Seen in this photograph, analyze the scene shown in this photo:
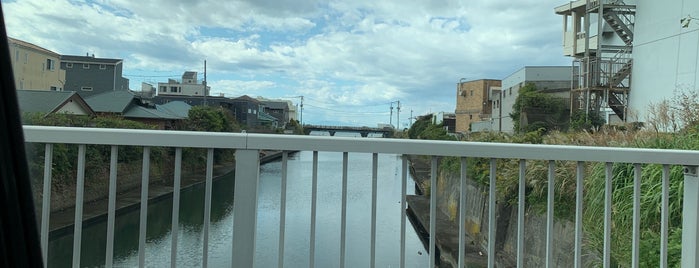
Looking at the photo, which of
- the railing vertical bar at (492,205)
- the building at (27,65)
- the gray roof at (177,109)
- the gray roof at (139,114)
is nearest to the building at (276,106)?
the gray roof at (177,109)

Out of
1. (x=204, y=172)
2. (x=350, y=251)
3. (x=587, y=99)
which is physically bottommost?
(x=350, y=251)

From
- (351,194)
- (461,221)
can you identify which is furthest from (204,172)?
(461,221)

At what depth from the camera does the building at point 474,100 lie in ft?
111

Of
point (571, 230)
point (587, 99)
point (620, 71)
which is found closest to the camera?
point (571, 230)

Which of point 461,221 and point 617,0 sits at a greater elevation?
point 617,0

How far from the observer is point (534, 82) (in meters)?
24.1

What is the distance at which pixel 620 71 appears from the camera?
14953 mm

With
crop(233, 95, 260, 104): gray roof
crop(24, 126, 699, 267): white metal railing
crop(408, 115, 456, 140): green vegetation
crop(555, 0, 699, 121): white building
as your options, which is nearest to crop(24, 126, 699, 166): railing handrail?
crop(24, 126, 699, 267): white metal railing

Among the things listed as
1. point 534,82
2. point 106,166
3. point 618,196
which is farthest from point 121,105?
point 534,82

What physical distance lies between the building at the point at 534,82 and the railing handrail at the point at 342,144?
70.0 ft

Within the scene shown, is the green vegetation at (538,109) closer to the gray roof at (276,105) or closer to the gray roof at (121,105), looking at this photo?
the gray roof at (276,105)

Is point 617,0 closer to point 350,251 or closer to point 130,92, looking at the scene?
point 130,92

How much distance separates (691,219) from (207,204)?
6.07 ft

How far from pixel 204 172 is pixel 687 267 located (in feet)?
6.37
